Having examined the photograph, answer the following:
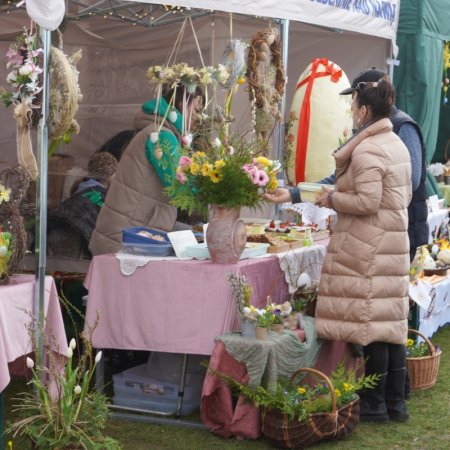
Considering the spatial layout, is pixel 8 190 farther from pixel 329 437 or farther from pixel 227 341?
pixel 329 437

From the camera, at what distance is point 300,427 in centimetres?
445

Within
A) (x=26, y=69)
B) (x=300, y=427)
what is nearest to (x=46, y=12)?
(x=26, y=69)

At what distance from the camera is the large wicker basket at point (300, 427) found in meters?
4.45

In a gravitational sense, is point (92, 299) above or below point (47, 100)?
below

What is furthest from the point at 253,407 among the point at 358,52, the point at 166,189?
the point at 358,52

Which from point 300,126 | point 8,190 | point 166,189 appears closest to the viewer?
point 8,190

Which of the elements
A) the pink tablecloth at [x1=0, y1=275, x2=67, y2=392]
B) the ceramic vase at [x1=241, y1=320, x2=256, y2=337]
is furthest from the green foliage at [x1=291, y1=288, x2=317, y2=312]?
the pink tablecloth at [x1=0, y1=275, x2=67, y2=392]

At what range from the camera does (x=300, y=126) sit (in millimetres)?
6602

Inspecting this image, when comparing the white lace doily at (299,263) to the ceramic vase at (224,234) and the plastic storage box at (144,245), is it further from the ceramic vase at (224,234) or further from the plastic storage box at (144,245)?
the plastic storage box at (144,245)

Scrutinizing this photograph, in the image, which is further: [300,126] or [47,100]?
[300,126]

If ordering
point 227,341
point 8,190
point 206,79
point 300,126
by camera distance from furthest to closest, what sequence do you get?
1. point 300,126
2. point 206,79
3. point 227,341
4. point 8,190

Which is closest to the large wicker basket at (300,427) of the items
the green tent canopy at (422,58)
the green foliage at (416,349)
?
the green foliage at (416,349)

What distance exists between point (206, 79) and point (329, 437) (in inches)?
82.5

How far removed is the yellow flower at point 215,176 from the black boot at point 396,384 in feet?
4.02
